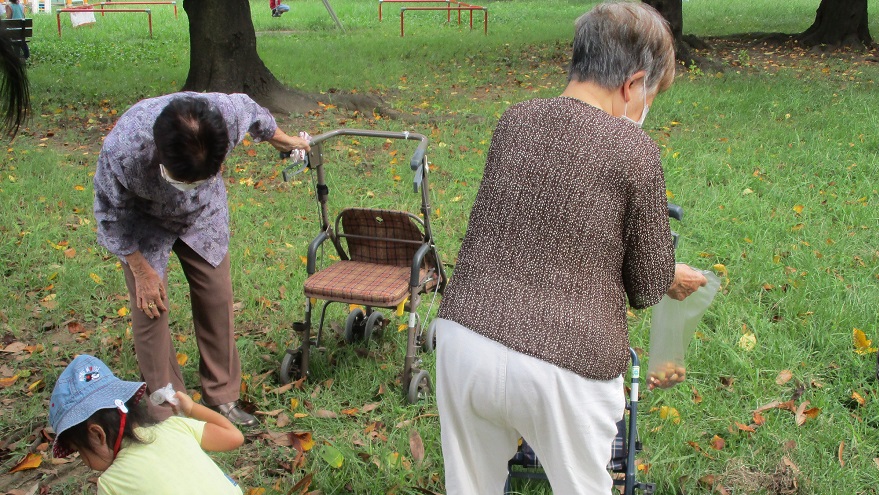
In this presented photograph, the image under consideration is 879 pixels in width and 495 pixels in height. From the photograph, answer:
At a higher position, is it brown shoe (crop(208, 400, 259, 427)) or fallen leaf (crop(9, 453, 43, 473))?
brown shoe (crop(208, 400, 259, 427))

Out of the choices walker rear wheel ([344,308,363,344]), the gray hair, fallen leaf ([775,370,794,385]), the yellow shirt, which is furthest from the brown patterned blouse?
walker rear wheel ([344,308,363,344])

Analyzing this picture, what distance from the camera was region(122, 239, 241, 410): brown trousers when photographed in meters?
3.58

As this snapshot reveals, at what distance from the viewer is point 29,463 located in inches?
140

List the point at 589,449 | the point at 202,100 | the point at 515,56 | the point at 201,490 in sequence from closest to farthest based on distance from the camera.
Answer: the point at 589,449 → the point at 201,490 → the point at 202,100 → the point at 515,56

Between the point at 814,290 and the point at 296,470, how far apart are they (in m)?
2.94

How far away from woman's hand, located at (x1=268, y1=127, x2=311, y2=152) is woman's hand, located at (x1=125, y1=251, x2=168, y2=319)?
733 millimetres

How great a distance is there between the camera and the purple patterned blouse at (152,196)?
3203 millimetres

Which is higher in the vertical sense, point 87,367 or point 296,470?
point 87,367

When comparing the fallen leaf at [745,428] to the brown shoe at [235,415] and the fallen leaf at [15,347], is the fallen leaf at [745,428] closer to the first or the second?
the brown shoe at [235,415]

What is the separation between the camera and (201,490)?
7.34ft

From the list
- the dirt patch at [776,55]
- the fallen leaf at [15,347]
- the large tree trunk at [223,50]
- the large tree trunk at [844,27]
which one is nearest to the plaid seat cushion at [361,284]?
the fallen leaf at [15,347]

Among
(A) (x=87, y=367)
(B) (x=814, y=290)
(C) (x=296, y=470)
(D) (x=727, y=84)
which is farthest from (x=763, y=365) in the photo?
(D) (x=727, y=84)

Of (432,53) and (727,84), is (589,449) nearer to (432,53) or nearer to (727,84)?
(727,84)

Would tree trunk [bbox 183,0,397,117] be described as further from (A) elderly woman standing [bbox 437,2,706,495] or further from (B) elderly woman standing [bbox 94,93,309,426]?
(A) elderly woman standing [bbox 437,2,706,495]
